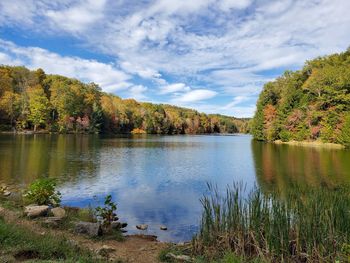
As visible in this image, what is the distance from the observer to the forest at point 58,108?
7775cm

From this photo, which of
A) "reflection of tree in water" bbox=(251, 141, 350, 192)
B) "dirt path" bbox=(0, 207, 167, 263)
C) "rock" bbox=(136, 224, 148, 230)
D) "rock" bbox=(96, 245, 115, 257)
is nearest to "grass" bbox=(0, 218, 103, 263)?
"rock" bbox=(96, 245, 115, 257)

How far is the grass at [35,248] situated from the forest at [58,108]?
254 feet

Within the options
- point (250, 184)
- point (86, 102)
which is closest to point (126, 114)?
point (86, 102)

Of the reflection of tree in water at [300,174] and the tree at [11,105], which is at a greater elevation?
the tree at [11,105]

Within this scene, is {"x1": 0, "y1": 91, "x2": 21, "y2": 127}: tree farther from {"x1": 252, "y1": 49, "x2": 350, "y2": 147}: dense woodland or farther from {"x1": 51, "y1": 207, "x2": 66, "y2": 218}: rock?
{"x1": 51, "y1": 207, "x2": 66, "y2": 218}: rock

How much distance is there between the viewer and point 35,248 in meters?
6.54

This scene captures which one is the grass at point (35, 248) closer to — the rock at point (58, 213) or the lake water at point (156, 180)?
the rock at point (58, 213)

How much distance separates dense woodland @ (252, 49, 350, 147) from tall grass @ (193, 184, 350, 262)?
149ft

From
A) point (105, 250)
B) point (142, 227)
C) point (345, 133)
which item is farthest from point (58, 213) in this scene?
Result: point (345, 133)

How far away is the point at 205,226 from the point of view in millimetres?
8773

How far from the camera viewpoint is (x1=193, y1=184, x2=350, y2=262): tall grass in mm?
7191

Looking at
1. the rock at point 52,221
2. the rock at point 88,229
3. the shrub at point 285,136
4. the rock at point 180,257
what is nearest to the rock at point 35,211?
the rock at point 52,221

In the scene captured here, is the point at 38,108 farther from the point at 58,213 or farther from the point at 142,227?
the point at 142,227

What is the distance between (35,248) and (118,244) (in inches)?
128
